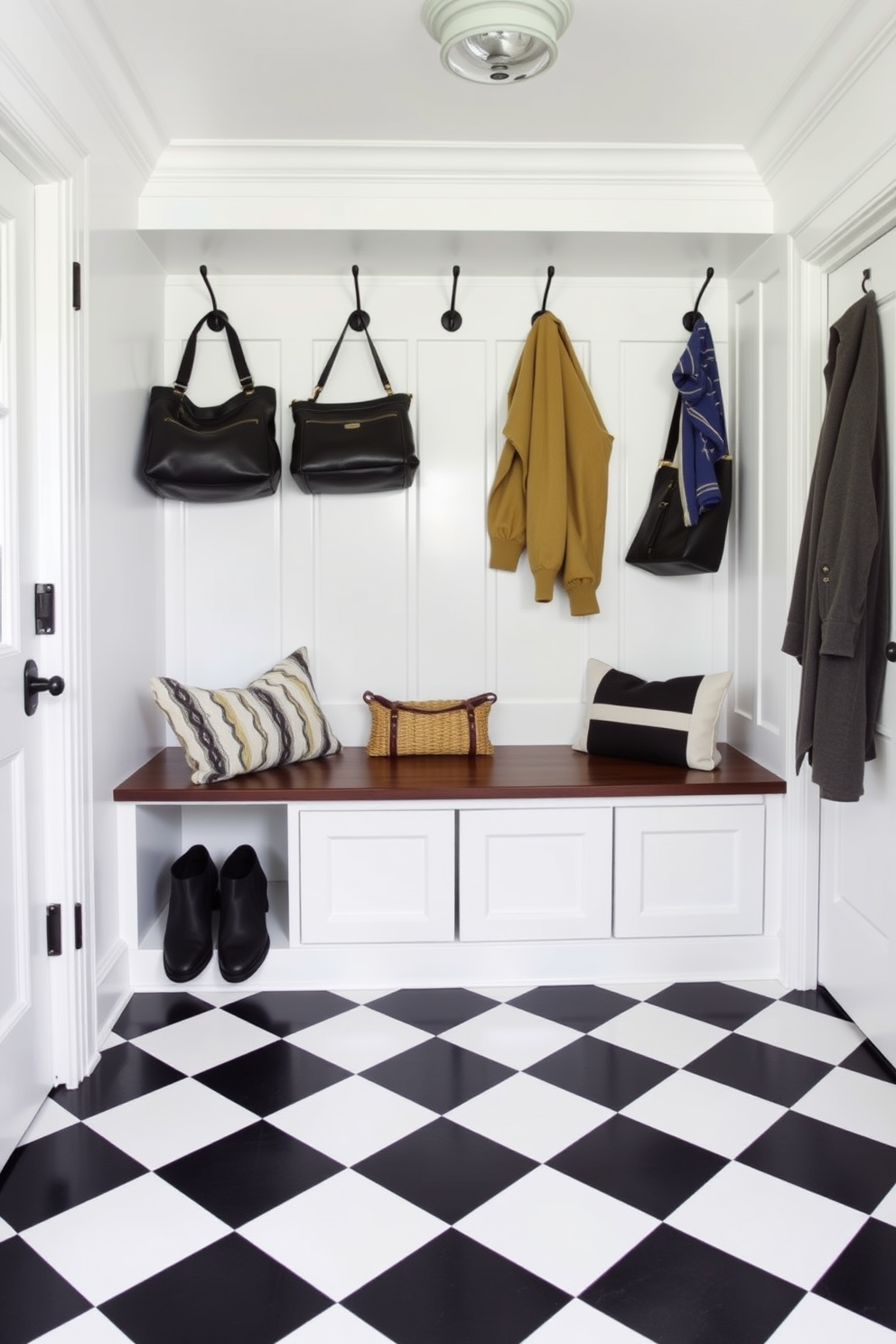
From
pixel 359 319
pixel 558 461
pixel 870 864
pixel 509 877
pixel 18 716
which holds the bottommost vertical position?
pixel 509 877

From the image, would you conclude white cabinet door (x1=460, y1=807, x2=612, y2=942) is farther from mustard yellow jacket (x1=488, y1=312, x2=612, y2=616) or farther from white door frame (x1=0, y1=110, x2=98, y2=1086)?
white door frame (x1=0, y1=110, x2=98, y2=1086)

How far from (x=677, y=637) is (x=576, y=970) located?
44.8 inches

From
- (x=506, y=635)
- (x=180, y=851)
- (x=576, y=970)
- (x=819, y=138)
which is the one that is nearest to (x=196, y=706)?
(x=180, y=851)

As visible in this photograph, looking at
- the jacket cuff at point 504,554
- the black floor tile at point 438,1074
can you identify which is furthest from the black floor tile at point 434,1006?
the jacket cuff at point 504,554

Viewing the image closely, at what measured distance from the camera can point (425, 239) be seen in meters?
2.92

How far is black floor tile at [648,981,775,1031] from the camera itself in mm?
2592

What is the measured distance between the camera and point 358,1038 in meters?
2.48

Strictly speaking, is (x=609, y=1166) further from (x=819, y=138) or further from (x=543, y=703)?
(x=819, y=138)

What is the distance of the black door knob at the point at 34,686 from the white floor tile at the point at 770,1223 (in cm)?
154

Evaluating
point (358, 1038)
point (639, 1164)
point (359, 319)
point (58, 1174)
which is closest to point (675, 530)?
point (359, 319)

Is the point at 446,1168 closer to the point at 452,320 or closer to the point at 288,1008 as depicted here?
the point at 288,1008

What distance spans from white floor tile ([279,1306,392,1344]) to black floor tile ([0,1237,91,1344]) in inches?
13.1

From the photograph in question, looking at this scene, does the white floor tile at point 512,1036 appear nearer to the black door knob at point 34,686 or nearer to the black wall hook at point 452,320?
the black door knob at point 34,686

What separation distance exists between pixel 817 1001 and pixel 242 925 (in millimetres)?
1512
